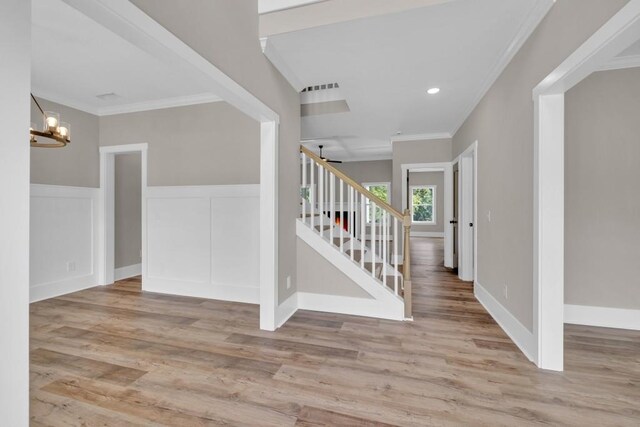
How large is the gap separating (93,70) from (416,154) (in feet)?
16.0

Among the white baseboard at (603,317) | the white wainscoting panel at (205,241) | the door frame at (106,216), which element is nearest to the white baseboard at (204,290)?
the white wainscoting panel at (205,241)

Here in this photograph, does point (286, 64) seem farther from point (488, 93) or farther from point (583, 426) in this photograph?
point (583, 426)

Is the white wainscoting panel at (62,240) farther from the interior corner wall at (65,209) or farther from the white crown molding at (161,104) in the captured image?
the white crown molding at (161,104)

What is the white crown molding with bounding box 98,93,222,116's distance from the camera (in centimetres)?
369

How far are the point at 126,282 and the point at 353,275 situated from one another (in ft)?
11.6

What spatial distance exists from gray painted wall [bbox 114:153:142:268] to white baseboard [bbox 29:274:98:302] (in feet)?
1.41

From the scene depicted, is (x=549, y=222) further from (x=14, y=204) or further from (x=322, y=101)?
(x=322, y=101)

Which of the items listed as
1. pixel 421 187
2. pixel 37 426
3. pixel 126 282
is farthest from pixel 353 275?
pixel 421 187

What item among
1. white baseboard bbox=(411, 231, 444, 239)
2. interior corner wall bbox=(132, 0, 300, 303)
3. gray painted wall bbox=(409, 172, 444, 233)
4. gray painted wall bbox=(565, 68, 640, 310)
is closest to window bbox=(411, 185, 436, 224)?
gray painted wall bbox=(409, 172, 444, 233)

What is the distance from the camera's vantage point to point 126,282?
14.5 feet

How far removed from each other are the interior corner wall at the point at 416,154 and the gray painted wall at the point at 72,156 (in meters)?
4.91

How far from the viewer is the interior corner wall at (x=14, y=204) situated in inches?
30.6

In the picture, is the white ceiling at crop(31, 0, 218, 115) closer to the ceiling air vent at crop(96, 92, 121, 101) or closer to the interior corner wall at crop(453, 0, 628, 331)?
the ceiling air vent at crop(96, 92, 121, 101)

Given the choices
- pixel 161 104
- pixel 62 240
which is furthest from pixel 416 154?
pixel 62 240
